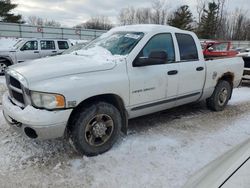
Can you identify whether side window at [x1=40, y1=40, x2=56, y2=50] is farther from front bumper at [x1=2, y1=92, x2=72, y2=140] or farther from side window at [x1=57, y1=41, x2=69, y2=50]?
front bumper at [x1=2, y1=92, x2=72, y2=140]

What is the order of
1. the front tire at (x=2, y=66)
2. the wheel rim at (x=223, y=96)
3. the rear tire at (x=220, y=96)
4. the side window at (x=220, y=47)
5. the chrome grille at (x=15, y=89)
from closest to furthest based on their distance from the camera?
the chrome grille at (x=15, y=89) → the rear tire at (x=220, y=96) → the wheel rim at (x=223, y=96) → the front tire at (x=2, y=66) → the side window at (x=220, y=47)

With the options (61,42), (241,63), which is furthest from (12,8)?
(241,63)

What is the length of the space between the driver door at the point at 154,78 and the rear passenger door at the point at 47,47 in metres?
10.0

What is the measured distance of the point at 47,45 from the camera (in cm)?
1359

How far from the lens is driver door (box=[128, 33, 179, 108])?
13.0ft

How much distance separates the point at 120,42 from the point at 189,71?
1448 millimetres

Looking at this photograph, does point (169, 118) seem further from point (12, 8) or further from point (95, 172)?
point (12, 8)

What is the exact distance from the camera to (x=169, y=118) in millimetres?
5500

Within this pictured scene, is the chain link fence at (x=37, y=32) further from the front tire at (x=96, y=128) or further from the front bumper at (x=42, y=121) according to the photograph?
the front bumper at (x=42, y=121)

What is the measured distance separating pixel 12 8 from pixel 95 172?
135 feet

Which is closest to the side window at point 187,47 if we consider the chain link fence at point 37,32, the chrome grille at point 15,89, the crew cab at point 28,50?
the chrome grille at point 15,89

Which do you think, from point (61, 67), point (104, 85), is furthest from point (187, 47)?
point (61, 67)

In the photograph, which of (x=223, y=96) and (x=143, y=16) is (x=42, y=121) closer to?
(x=223, y=96)

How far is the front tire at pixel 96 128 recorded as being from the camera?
3473 millimetres
